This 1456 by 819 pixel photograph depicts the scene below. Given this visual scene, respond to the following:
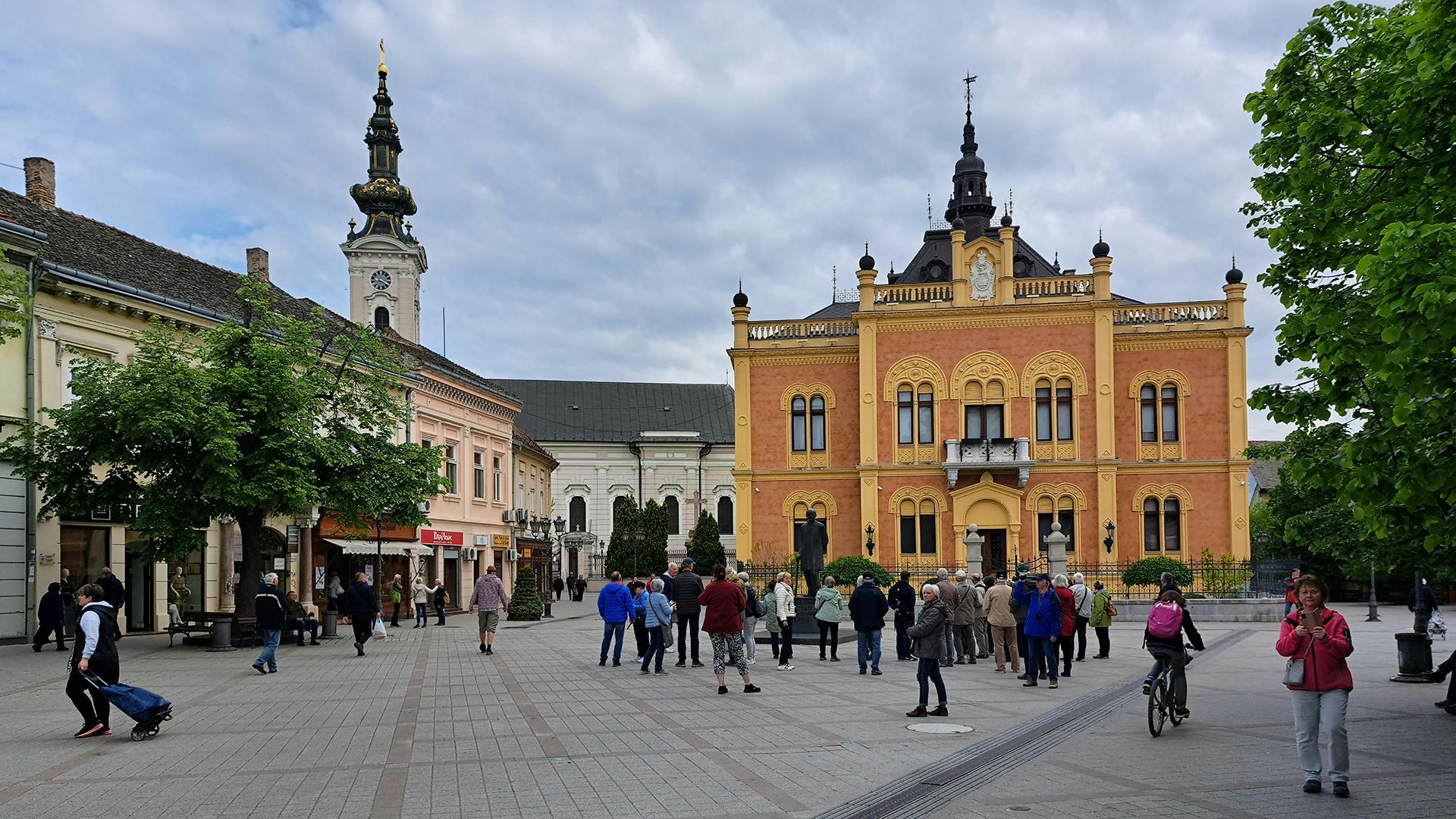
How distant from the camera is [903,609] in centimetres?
2061

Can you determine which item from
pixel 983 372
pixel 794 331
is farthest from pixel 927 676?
pixel 794 331

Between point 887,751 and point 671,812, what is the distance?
3.14m

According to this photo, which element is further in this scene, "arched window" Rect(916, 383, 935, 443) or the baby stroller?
"arched window" Rect(916, 383, 935, 443)

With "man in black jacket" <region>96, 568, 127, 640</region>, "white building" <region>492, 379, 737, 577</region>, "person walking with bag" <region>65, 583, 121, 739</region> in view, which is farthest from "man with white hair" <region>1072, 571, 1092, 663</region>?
"white building" <region>492, 379, 737, 577</region>

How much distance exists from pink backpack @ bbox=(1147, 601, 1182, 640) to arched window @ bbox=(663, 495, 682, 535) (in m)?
69.2

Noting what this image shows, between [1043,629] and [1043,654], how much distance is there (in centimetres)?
88

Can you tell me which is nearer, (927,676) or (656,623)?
(927,676)

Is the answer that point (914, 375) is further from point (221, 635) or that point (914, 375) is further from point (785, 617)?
point (221, 635)

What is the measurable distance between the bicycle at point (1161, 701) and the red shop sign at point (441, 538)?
3119 cm

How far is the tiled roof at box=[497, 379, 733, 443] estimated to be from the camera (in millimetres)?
85562

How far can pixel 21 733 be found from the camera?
12.4m

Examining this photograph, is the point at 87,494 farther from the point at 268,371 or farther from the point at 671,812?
the point at 671,812

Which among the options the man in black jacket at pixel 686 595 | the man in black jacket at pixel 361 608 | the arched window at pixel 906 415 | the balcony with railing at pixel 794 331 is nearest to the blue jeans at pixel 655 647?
the man in black jacket at pixel 686 595

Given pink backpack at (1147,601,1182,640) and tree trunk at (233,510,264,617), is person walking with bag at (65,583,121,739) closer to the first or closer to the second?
pink backpack at (1147,601,1182,640)
